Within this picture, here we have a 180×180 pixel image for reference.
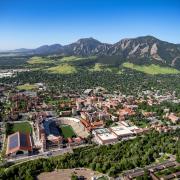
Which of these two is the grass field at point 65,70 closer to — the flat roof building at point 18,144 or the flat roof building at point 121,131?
the flat roof building at point 121,131

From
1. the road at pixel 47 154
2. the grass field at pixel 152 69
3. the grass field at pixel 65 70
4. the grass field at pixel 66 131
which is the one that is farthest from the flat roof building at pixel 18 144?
the grass field at pixel 152 69

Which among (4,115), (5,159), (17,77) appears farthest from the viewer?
(17,77)

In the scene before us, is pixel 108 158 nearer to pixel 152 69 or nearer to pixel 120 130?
pixel 120 130

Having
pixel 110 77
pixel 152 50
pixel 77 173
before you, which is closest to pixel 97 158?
pixel 77 173

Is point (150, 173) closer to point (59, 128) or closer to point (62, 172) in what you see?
point (62, 172)

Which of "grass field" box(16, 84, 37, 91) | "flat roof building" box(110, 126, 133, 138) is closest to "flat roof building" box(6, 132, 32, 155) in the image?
"flat roof building" box(110, 126, 133, 138)

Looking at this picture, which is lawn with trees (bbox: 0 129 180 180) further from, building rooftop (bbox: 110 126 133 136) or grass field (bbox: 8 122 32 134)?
grass field (bbox: 8 122 32 134)
